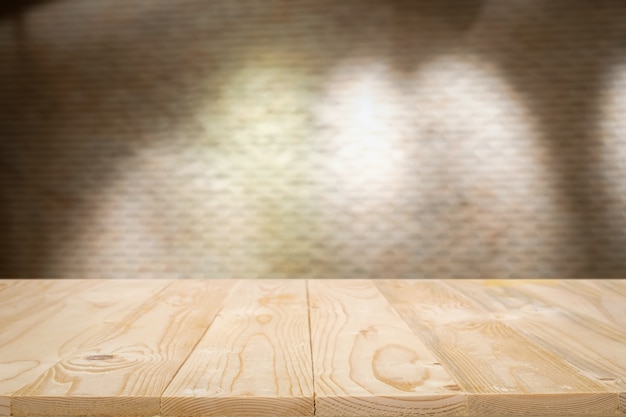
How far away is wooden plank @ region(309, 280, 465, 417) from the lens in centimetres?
57

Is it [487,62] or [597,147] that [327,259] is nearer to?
[487,62]

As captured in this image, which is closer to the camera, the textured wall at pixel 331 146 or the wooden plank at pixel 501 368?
the wooden plank at pixel 501 368

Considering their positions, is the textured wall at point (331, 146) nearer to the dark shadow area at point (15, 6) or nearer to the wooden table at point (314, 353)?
the dark shadow area at point (15, 6)

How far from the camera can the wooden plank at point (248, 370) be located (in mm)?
568

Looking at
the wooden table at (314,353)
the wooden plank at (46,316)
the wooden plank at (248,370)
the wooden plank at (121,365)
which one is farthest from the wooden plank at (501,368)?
the wooden plank at (46,316)

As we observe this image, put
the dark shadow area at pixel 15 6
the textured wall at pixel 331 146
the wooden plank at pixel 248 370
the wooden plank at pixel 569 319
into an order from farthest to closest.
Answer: the dark shadow area at pixel 15 6 < the textured wall at pixel 331 146 < the wooden plank at pixel 569 319 < the wooden plank at pixel 248 370

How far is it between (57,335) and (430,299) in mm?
674

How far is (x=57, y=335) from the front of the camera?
2.64ft

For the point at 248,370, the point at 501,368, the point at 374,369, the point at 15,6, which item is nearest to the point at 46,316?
the point at 248,370

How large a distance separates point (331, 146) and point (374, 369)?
251 cm

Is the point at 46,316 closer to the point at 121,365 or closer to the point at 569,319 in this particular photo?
the point at 121,365

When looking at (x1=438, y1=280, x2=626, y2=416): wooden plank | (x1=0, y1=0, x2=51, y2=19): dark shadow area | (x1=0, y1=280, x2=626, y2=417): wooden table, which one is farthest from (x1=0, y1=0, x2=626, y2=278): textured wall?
(x1=0, y1=280, x2=626, y2=417): wooden table

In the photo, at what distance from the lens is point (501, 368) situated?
0.65 metres

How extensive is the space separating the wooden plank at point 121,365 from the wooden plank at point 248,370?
0.07ft
